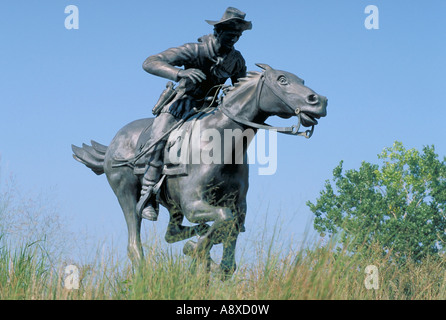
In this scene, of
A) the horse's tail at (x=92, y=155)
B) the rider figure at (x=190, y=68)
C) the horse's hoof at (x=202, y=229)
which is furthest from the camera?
the horse's tail at (x=92, y=155)

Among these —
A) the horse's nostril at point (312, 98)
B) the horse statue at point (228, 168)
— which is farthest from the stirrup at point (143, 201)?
the horse's nostril at point (312, 98)

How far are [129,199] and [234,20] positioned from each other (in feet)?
8.28

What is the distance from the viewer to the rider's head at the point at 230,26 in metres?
6.14

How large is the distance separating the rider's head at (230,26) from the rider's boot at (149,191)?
158 centimetres

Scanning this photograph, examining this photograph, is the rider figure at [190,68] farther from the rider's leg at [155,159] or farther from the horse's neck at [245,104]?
the horse's neck at [245,104]

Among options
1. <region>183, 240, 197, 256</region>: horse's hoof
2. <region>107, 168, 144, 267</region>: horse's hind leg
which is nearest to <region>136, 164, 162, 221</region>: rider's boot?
<region>107, 168, 144, 267</region>: horse's hind leg

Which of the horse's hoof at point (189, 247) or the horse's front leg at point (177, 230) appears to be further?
the horse's front leg at point (177, 230)

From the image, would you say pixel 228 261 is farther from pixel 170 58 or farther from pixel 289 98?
pixel 170 58

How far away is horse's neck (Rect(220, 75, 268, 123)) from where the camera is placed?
19.6 ft

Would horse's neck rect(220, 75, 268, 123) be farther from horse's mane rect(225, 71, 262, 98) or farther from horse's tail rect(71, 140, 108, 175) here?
horse's tail rect(71, 140, 108, 175)
